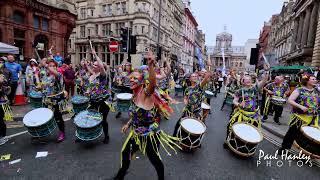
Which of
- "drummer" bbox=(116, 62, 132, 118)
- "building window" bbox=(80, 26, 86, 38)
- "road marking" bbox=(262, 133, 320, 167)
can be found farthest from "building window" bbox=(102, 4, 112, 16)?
"road marking" bbox=(262, 133, 320, 167)

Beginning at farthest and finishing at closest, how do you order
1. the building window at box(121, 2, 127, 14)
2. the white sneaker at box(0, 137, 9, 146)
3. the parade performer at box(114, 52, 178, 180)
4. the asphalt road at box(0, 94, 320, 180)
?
1. the building window at box(121, 2, 127, 14)
2. the white sneaker at box(0, 137, 9, 146)
3. the asphalt road at box(0, 94, 320, 180)
4. the parade performer at box(114, 52, 178, 180)

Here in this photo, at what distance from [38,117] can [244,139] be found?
4.67 metres

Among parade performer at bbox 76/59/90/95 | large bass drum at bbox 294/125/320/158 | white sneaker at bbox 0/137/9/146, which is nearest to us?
large bass drum at bbox 294/125/320/158

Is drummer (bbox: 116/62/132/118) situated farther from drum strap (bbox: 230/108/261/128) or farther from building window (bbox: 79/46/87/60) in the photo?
building window (bbox: 79/46/87/60)

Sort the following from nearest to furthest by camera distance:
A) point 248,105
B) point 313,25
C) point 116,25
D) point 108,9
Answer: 1. point 248,105
2. point 313,25
3. point 116,25
4. point 108,9

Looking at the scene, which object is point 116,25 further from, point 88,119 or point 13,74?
point 88,119

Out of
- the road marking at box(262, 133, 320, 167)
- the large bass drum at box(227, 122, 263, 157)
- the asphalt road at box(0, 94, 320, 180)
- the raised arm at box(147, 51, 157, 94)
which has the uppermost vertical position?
the raised arm at box(147, 51, 157, 94)

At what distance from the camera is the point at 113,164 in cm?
428

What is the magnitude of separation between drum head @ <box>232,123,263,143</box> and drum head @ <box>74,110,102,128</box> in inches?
123

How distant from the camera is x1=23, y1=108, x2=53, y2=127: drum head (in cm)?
473

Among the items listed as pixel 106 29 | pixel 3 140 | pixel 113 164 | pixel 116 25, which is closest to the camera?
pixel 113 164

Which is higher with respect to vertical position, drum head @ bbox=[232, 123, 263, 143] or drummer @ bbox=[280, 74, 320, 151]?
drummer @ bbox=[280, 74, 320, 151]

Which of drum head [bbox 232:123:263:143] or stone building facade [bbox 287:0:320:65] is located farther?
stone building facade [bbox 287:0:320:65]

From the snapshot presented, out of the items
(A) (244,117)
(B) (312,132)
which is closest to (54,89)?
(A) (244,117)
